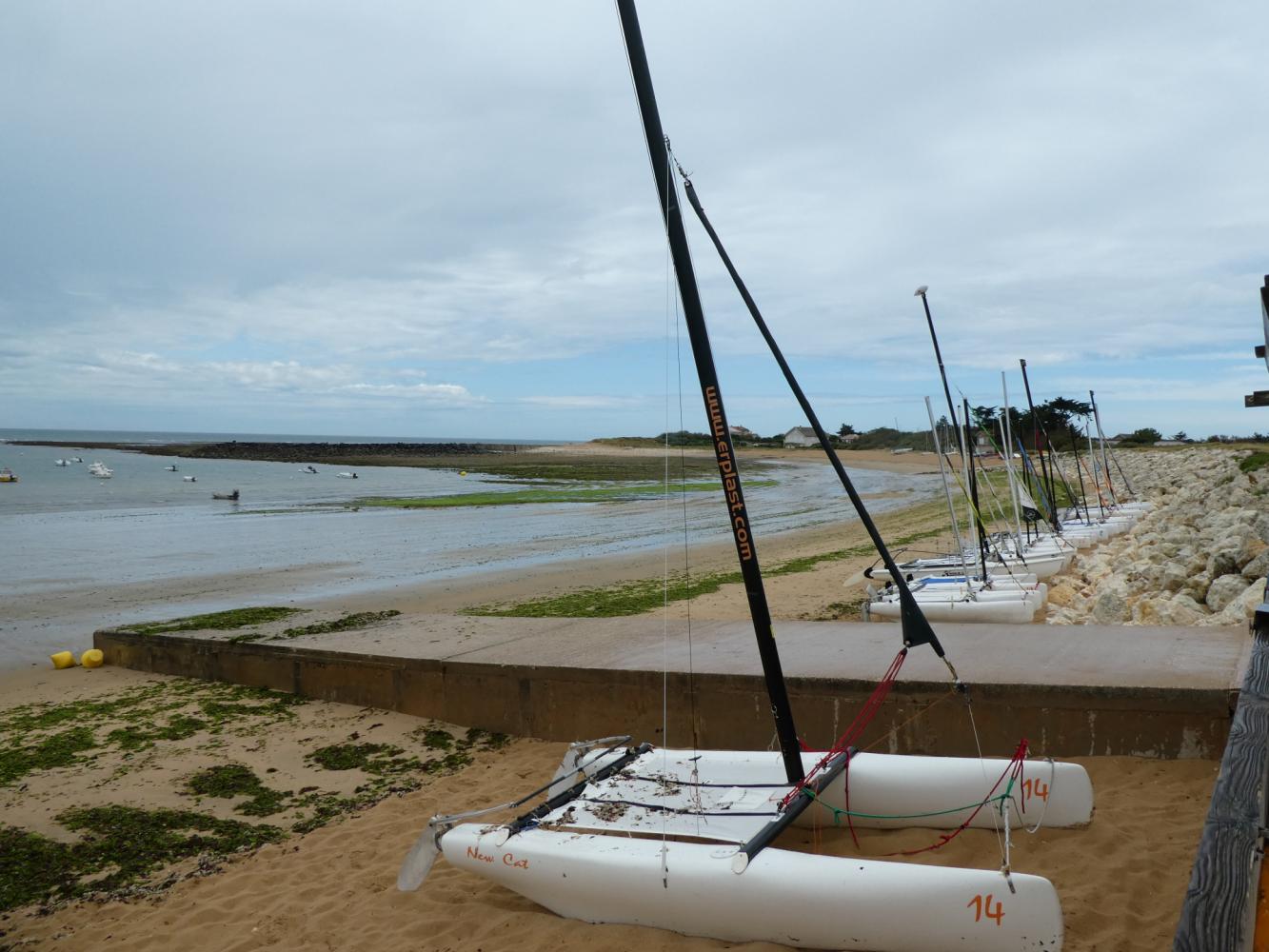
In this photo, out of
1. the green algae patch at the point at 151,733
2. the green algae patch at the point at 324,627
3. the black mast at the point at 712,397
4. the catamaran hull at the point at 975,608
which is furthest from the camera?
the catamaran hull at the point at 975,608

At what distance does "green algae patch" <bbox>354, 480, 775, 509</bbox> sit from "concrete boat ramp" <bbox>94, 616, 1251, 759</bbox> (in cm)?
3162

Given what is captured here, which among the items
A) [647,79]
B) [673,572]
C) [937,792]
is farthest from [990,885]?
[673,572]

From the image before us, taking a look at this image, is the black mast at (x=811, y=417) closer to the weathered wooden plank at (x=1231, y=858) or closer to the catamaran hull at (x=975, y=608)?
the weathered wooden plank at (x=1231, y=858)

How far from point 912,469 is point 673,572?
193 feet

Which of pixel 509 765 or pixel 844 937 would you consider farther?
pixel 509 765

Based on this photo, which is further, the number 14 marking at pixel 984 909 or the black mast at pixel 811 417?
the black mast at pixel 811 417

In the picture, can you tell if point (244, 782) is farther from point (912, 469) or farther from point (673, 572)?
point (912, 469)

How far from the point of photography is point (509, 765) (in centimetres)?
802

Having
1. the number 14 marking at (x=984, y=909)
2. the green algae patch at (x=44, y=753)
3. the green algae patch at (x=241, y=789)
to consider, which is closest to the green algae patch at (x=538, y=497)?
the green algae patch at (x=44, y=753)

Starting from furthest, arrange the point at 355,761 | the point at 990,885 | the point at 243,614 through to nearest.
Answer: the point at 243,614 < the point at 355,761 < the point at 990,885

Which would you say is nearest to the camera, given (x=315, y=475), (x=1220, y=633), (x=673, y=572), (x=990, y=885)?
(x=990, y=885)

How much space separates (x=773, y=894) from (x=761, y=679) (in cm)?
279

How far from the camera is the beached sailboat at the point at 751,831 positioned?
4.48 m

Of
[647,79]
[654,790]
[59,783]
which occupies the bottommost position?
[59,783]
